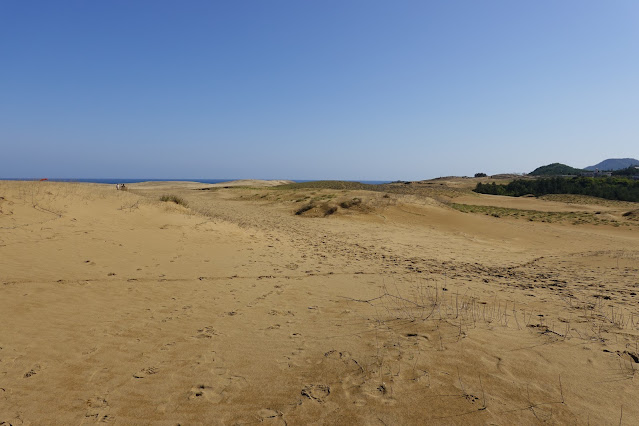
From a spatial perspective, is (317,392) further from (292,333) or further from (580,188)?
(580,188)

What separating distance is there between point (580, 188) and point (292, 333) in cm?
4755

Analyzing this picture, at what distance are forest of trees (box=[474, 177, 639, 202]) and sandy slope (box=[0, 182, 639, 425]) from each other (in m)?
34.6

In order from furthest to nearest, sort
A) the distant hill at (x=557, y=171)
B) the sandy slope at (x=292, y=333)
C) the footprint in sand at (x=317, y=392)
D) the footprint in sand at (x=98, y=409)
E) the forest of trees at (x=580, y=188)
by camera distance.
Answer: the distant hill at (x=557, y=171), the forest of trees at (x=580, y=188), the footprint in sand at (x=317, y=392), the sandy slope at (x=292, y=333), the footprint in sand at (x=98, y=409)

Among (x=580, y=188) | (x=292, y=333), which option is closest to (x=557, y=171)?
(x=580, y=188)

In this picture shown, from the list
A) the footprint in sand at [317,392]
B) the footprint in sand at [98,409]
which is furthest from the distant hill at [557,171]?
the footprint in sand at [98,409]

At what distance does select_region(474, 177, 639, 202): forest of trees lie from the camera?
1445 inches

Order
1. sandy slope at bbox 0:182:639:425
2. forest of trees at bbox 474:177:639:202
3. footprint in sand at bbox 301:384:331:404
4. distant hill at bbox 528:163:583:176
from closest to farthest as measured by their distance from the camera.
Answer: sandy slope at bbox 0:182:639:425
footprint in sand at bbox 301:384:331:404
forest of trees at bbox 474:177:639:202
distant hill at bbox 528:163:583:176

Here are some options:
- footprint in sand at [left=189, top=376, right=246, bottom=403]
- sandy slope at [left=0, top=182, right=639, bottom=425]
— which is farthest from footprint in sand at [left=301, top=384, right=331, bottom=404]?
footprint in sand at [left=189, top=376, right=246, bottom=403]

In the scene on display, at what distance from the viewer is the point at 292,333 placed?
15.9 feet

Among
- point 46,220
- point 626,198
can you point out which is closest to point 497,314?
point 46,220

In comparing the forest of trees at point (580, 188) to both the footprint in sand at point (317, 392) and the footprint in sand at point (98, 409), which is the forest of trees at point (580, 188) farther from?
the footprint in sand at point (98, 409)

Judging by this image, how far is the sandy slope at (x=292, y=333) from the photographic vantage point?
3.17m

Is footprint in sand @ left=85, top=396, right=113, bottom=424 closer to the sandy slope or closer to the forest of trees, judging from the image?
the sandy slope

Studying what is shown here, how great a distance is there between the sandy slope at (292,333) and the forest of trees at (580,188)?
113 feet
